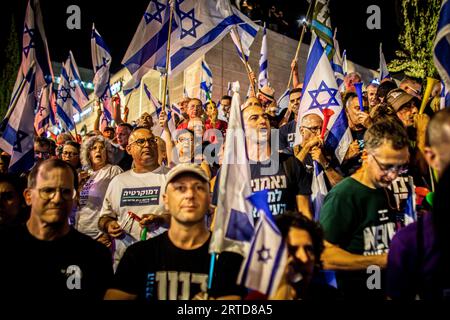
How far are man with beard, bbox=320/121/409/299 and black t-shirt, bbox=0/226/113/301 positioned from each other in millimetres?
1771

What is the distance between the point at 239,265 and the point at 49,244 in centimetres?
150

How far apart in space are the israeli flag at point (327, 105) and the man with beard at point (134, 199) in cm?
184

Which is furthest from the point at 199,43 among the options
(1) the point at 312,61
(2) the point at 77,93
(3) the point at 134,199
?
(2) the point at 77,93

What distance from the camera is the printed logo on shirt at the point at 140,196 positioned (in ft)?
15.4

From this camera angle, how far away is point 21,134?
6312 mm

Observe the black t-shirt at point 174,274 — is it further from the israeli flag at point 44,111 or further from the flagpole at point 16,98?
the israeli flag at point 44,111

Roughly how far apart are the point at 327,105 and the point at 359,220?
7.11ft

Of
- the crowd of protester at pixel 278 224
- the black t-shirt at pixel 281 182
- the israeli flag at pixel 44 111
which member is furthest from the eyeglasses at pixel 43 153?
the black t-shirt at pixel 281 182

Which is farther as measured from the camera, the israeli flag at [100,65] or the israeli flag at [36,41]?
the israeli flag at [100,65]

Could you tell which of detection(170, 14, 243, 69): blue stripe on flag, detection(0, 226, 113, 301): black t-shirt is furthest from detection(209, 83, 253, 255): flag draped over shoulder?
detection(170, 14, 243, 69): blue stripe on flag

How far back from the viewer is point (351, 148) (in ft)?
17.2

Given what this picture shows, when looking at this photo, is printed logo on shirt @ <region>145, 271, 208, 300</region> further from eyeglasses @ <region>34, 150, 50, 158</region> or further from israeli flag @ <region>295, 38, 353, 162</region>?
eyeglasses @ <region>34, 150, 50, 158</region>
